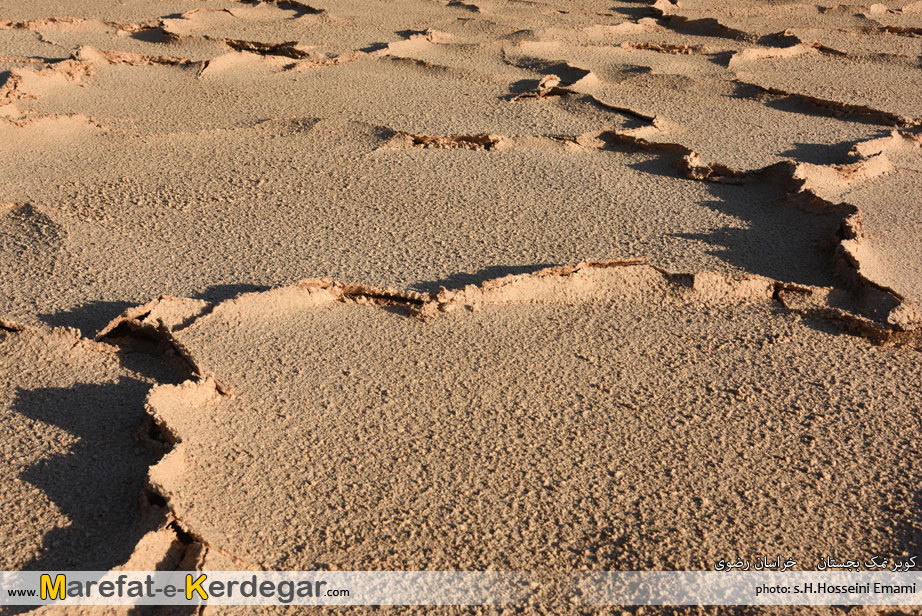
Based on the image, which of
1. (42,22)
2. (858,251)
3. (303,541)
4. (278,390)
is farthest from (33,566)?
(42,22)

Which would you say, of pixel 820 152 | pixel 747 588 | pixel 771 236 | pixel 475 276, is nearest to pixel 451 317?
pixel 475 276

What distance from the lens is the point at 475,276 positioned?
278 cm

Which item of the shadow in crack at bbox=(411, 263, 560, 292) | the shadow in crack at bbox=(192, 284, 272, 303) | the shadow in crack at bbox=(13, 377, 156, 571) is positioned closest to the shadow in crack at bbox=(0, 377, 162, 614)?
the shadow in crack at bbox=(13, 377, 156, 571)

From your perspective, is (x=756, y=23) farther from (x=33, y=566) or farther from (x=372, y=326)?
(x=33, y=566)

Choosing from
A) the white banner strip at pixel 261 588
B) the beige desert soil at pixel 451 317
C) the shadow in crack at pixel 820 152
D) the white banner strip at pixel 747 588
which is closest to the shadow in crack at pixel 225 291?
the beige desert soil at pixel 451 317

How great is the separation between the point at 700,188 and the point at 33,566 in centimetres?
284

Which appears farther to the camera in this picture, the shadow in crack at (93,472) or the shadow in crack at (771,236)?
the shadow in crack at (771,236)

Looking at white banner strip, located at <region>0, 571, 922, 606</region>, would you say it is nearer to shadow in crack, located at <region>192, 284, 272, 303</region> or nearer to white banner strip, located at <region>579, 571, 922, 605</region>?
white banner strip, located at <region>579, 571, 922, 605</region>

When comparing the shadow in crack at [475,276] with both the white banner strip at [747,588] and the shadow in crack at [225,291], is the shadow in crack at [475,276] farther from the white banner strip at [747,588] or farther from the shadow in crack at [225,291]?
the white banner strip at [747,588]

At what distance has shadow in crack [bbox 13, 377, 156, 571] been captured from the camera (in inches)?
68.5

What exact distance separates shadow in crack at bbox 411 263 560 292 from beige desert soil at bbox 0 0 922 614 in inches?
0.4

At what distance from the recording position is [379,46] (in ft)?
17.5

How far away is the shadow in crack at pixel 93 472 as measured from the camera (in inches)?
68.5

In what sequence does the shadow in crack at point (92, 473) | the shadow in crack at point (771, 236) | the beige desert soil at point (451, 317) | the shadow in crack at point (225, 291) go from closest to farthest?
1. the shadow in crack at point (92, 473)
2. the beige desert soil at point (451, 317)
3. the shadow in crack at point (225, 291)
4. the shadow in crack at point (771, 236)
